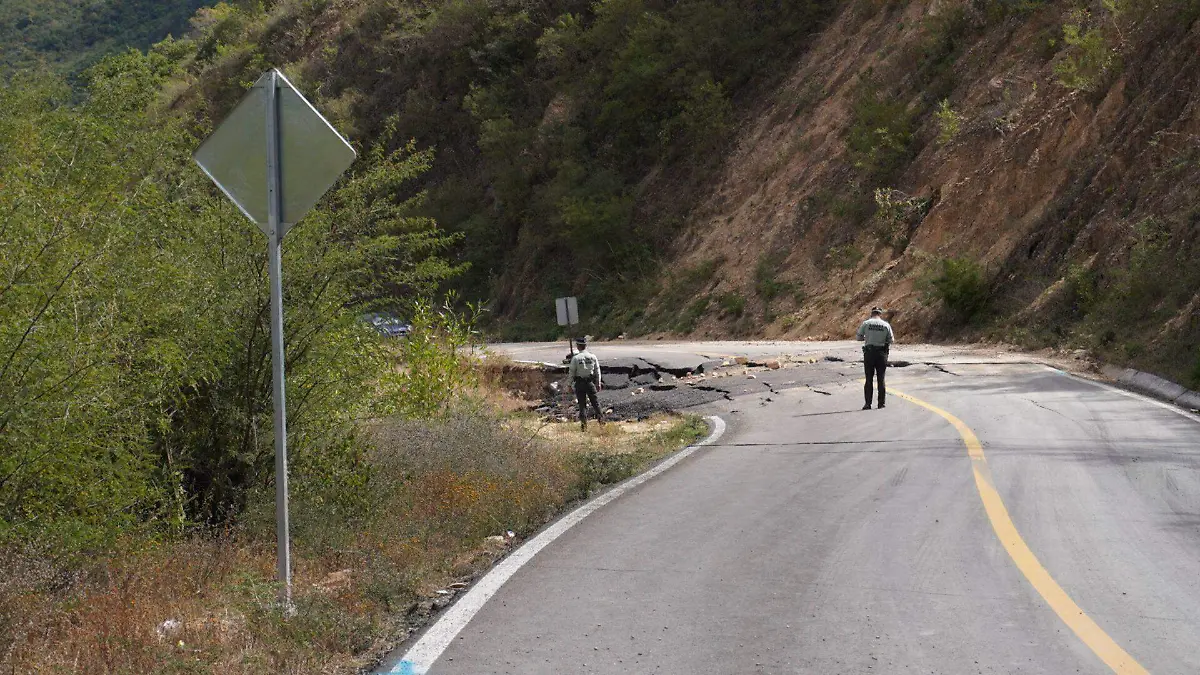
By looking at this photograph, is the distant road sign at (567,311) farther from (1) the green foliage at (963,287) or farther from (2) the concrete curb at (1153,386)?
(2) the concrete curb at (1153,386)

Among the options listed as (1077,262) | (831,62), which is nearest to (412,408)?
(1077,262)

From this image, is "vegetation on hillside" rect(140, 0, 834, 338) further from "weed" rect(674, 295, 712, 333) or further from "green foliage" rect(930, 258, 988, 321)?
"green foliage" rect(930, 258, 988, 321)

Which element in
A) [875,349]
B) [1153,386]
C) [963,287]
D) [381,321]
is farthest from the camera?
[963,287]

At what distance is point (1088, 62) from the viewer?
30.2m

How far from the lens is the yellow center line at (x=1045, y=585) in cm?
521

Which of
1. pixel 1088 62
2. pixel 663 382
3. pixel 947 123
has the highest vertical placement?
pixel 1088 62

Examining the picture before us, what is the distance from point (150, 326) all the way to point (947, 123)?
30.1 m

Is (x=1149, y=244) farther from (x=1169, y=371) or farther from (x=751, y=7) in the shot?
(x=751, y=7)

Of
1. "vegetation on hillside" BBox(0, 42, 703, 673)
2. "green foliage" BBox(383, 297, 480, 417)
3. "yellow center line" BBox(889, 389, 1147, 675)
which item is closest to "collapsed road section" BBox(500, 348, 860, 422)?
"green foliage" BBox(383, 297, 480, 417)

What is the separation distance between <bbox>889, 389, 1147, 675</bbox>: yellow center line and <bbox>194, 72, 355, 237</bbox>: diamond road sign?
4352 mm

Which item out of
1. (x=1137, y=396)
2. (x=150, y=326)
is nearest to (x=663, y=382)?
(x=1137, y=396)

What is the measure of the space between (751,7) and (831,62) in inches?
275

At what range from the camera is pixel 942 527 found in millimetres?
8109

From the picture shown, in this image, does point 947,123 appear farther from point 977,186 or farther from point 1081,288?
point 1081,288
